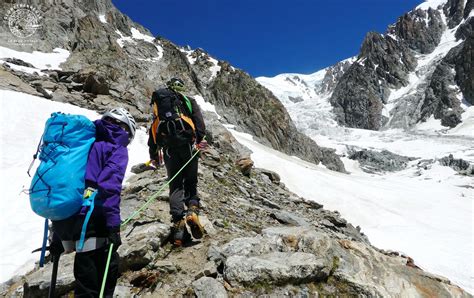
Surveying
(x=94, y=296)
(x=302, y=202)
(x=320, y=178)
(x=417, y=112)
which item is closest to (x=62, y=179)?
(x=94, y=296)

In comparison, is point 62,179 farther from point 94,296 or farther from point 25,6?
point 25,6

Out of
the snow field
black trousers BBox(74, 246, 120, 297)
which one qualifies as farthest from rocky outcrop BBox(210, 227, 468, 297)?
the snow field

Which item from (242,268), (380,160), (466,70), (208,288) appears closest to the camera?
(208,288)

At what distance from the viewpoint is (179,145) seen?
→ 21.6 ft

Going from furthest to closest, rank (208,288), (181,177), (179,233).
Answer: (181,177), (179,233), (208,288)

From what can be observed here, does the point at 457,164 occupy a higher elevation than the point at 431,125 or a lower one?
lower

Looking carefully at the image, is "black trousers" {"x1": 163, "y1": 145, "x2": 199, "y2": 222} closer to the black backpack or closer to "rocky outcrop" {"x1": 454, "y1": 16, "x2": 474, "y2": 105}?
the black backpack

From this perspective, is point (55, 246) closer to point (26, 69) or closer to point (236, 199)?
point (236, 199)

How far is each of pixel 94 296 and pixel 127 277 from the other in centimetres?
167

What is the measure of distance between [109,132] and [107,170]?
1.58 feet

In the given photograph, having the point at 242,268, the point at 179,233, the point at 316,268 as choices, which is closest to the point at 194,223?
the point at 179,233

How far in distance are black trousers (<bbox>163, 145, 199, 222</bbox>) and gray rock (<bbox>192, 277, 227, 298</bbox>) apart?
1.61 meters

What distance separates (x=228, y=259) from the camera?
5.55 m

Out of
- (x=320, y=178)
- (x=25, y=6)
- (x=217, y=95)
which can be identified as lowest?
(x=320, y=178)
